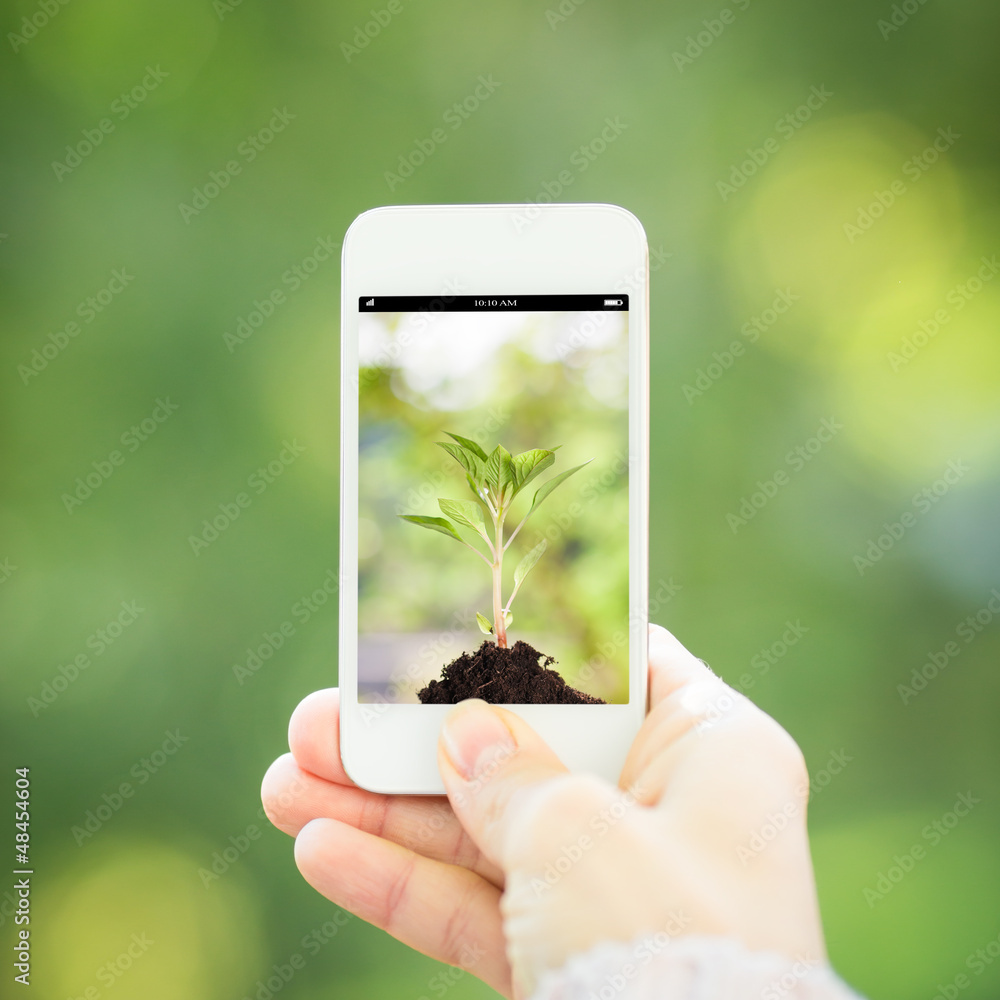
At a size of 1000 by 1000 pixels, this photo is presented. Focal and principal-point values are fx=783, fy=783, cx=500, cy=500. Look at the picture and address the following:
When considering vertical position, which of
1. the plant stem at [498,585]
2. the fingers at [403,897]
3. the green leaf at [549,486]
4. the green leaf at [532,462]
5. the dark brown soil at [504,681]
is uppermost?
the green leaf at [532,462]

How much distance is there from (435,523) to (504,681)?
0.10 metres

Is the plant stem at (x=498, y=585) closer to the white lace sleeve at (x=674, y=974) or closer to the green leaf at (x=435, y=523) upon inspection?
the green leaf at (x=435, y=523)

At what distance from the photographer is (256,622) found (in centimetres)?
70

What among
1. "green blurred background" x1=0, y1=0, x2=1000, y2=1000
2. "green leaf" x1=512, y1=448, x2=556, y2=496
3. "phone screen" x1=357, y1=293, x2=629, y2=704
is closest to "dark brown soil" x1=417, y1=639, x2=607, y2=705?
"phone screen" x1=357, y1=293, x2=629, y2=704

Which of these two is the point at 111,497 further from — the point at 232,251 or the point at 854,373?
the point at 854,373

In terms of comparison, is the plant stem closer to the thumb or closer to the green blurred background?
the thumb

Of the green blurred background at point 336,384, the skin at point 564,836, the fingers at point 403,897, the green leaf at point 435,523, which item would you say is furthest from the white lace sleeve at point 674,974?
the green blurred background at point 336,384

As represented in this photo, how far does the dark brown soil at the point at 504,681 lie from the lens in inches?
18.3

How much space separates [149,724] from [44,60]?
612 mm

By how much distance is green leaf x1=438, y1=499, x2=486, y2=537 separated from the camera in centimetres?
48

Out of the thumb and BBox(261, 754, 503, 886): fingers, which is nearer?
the thumb

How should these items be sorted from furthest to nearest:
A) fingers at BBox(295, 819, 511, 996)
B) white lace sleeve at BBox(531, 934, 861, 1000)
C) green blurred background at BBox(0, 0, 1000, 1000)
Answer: green blurred background at BBox(0, 0, 1000, 1000) → fingers at BBox(295, 819, 511, 996) → white lace sleeve at BBox(531, 934, 861, 1000)

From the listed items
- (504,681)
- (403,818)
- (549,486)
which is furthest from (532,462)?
(403,818)

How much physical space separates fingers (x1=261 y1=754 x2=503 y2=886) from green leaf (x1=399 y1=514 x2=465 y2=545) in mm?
165
